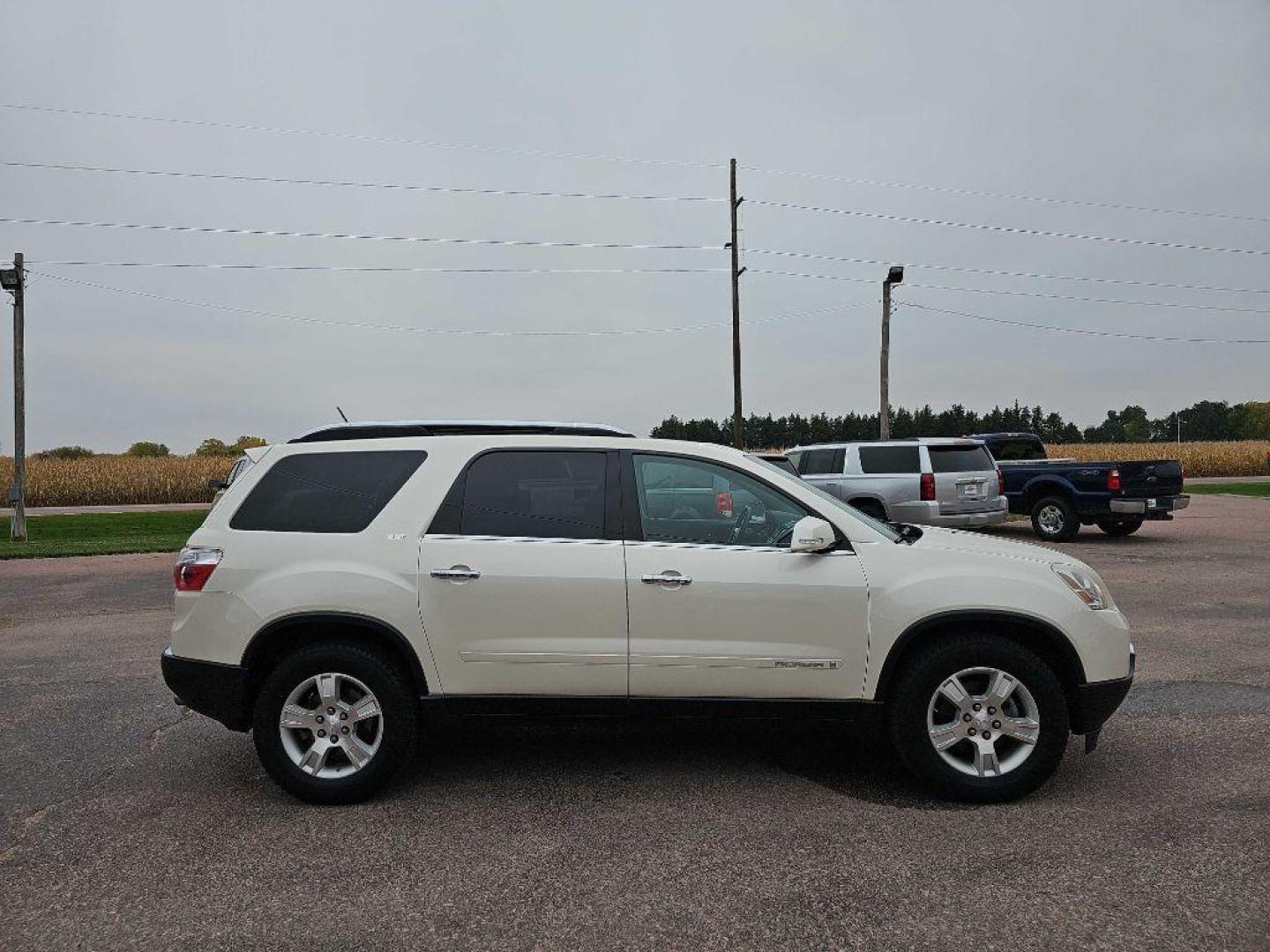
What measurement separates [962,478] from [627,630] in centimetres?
A: 1110

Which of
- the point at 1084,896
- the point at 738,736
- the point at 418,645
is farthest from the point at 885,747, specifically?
the point at 418,645

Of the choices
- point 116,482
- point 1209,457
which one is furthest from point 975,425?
point 116,482

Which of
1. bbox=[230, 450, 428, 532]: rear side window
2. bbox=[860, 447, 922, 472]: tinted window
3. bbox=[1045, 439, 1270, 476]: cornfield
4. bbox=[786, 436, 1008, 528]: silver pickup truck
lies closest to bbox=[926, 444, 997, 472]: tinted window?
bbox=[786, 436, 1008, 528]: silver pickup truck

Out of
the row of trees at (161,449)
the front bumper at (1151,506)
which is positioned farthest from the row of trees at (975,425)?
the front bumper at (1151,506)

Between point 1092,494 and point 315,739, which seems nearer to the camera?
point 315,739

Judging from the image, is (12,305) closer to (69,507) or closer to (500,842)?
(69,507)

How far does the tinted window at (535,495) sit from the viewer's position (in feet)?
14.0

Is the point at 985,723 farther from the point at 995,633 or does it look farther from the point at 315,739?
the point at 315,739

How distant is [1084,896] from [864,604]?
4.57 feet

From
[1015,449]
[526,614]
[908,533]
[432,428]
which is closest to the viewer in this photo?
[526,614]

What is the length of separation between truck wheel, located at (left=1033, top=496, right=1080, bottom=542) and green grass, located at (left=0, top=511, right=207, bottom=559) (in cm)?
1579

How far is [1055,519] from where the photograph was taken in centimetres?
1620

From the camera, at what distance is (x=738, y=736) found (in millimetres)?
5121

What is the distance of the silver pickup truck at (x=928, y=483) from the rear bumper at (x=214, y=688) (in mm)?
10920
